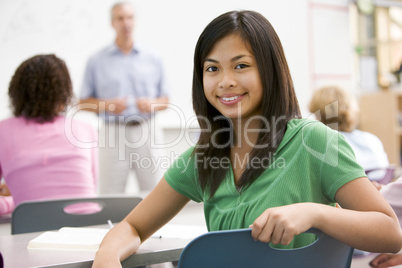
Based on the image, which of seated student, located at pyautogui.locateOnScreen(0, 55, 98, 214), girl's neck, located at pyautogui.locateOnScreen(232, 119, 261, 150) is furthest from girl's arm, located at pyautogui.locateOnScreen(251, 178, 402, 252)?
seated student, located at pyautogui.locateOnScreen(0, 55, 98, 214)

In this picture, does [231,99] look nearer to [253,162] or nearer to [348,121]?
[253,162]

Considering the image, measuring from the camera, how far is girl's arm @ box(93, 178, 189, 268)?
1144 millimetres

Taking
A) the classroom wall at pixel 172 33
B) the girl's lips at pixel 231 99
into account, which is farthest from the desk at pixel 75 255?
the classroom wall at pixel 172 33

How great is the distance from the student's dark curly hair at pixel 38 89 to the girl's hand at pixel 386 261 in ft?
4.93

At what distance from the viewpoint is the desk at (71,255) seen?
1055 millimetres

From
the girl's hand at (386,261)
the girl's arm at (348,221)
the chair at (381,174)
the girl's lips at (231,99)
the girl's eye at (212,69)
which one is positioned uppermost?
the girl's eye at (212,69)

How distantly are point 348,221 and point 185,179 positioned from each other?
0.51 m

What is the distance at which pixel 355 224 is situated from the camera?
911 mm

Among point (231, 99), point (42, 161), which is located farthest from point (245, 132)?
point (42, 161)

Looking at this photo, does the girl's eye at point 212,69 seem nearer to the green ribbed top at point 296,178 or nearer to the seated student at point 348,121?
the green ribbed top at point 296,178

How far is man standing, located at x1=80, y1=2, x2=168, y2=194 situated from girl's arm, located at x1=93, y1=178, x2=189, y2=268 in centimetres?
204

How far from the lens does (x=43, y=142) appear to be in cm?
204

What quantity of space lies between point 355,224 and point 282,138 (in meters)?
0.33

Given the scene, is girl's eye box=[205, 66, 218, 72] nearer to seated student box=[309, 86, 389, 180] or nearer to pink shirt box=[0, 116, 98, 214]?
pink shirt box=[0, 116, 98, 214]
